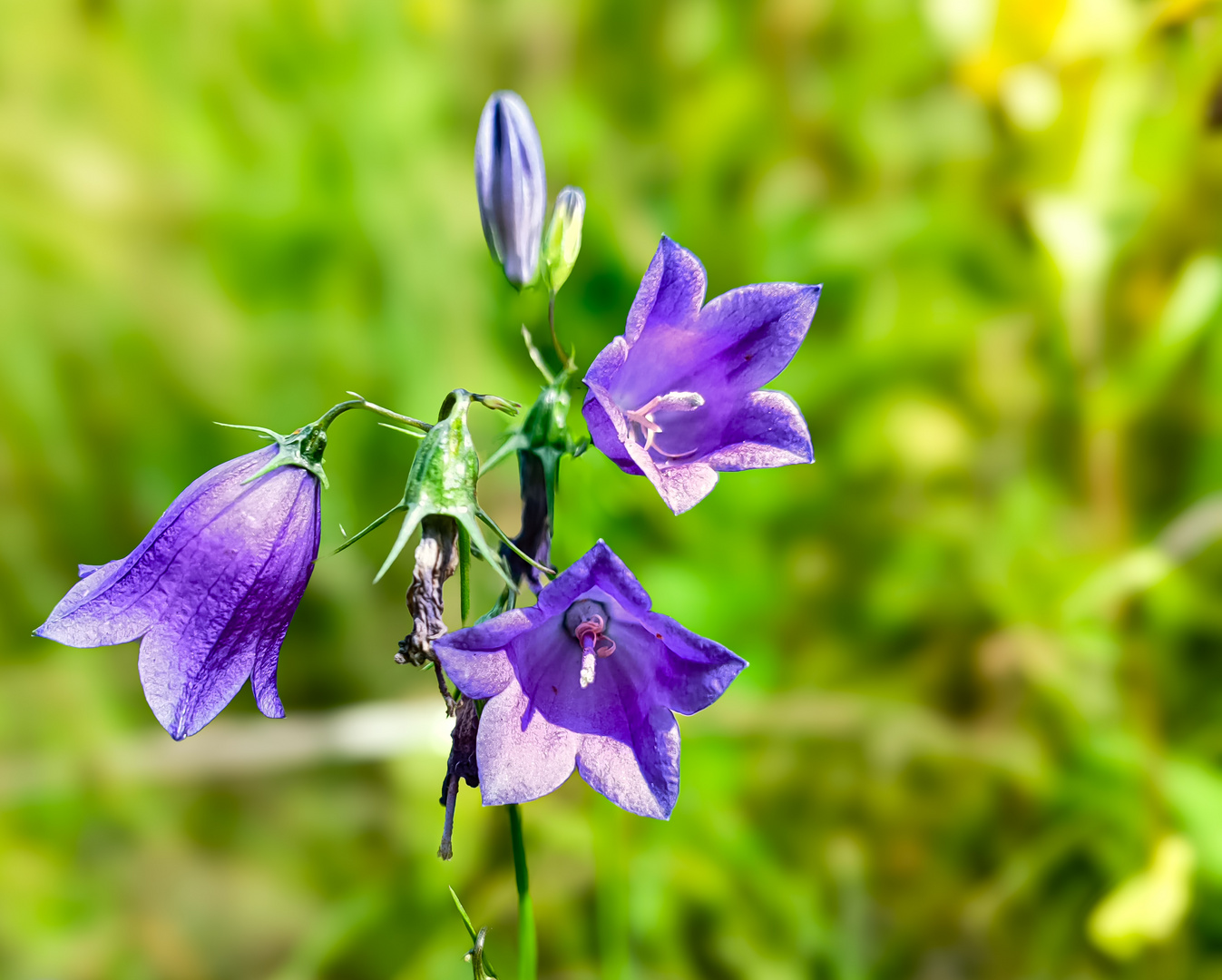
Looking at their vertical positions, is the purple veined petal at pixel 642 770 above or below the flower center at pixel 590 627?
below

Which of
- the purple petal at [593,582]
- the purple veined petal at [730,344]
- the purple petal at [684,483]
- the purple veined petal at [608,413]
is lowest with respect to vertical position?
the purple petal at [593,582]

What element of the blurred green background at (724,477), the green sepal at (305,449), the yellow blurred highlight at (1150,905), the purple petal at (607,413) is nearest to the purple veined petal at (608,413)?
the purple petal at (607,413)

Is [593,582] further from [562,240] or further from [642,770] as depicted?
[562,240]

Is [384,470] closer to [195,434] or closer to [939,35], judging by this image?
[195,434]

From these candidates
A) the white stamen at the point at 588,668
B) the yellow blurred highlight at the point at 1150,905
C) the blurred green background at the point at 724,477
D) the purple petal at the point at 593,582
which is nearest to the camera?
the purple petal at the point at 593,582

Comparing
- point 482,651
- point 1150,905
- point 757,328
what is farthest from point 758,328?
point 1150,905

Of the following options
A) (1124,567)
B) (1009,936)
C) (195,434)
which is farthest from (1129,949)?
(195,434)

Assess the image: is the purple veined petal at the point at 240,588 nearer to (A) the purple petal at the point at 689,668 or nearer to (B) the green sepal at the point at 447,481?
(B) the green sepal at the point at 447,481
